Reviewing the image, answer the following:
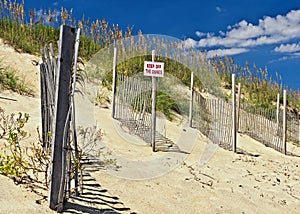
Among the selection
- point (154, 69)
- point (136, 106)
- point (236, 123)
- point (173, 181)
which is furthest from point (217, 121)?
point (173, 181)

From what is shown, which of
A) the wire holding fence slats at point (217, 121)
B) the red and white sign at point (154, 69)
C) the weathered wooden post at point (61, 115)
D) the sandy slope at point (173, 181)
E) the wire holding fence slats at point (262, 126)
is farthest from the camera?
the wire holding fence slats at point (262, 126)

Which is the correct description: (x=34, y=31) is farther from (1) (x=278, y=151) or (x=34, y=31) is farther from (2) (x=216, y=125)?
(1) (x=278, y=151)

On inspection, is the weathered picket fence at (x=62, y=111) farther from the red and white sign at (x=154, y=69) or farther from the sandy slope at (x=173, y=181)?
the red and white sign at (x=154, y=69)

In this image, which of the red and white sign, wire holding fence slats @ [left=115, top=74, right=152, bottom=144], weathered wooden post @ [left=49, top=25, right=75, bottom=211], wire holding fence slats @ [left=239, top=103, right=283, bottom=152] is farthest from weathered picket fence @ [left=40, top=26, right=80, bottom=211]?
wire holding fence slats @ [left=239, top=103, right=283, bottom=152]

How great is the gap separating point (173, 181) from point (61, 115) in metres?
2.40

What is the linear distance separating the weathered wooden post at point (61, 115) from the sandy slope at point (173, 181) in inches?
7.8

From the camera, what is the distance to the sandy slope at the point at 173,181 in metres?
3.71

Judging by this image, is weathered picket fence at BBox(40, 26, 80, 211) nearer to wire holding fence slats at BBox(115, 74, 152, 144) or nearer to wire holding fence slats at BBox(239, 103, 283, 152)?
wire holding fence slats at BBox(115, 74, 152, 144)

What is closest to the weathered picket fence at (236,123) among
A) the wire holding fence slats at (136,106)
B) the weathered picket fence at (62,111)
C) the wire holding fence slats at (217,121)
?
the wire holding fence slats at (217,121)

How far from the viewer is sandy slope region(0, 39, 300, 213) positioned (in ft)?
12.2

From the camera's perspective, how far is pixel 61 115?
10.2ft

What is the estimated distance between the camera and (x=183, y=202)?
13.9ft

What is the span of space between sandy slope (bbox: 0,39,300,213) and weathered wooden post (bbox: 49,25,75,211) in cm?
20

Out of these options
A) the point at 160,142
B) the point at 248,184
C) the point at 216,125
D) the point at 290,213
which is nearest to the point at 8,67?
the point at 160,142
